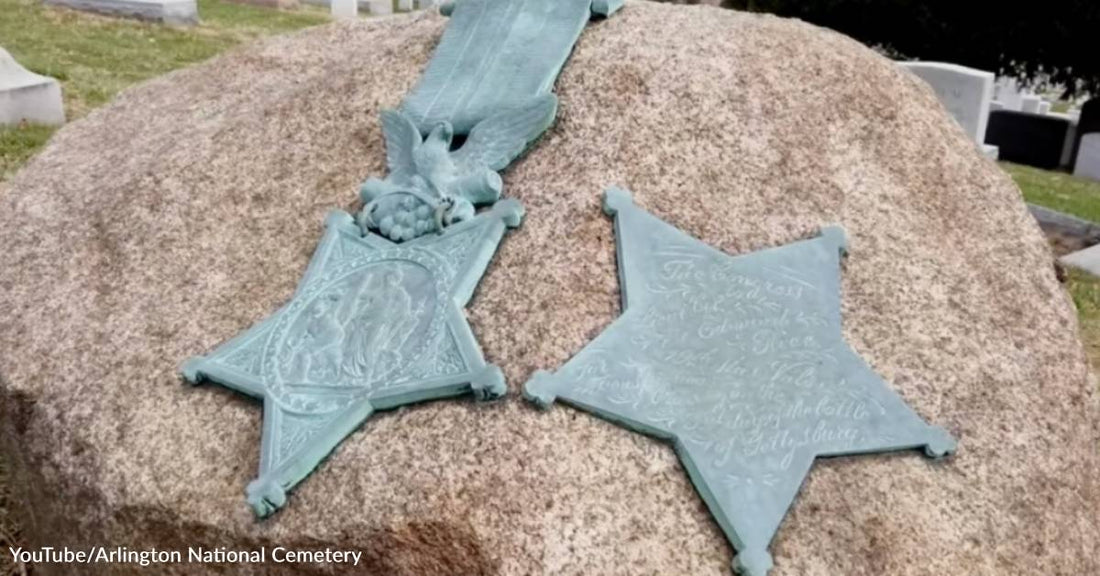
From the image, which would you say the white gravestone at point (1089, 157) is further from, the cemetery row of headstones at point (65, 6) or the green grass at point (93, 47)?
the green grass at point (93, 47)

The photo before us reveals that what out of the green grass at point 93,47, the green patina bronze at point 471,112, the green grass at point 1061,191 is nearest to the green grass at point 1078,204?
the green grass at point 1061,191

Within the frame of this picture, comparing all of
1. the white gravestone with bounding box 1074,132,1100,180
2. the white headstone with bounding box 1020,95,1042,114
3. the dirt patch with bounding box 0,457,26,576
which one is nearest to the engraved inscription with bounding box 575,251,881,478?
the dirt patch with bounding box 0,457,26,576

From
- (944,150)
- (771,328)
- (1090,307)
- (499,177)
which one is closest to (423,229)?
(499,177)

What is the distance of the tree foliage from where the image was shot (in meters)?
8.01

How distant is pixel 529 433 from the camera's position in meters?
1.88

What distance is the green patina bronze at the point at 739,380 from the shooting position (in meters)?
1.82

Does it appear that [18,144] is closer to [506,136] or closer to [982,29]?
[506,136]

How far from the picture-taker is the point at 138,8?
33.8 ft

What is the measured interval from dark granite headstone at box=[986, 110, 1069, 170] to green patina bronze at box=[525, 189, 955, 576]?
10.5 metres

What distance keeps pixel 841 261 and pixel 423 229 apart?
921 millimetres

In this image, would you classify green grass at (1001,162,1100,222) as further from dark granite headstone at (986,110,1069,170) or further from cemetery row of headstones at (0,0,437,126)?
cemetery row of headstones at (0,0,437,126)

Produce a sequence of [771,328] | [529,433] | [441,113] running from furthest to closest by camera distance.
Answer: [441,113]
[771,328]
[529,433]

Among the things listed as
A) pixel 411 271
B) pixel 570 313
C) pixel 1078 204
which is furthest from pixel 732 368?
pixel 1078 204

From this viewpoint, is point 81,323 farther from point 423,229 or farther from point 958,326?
point 958,326
